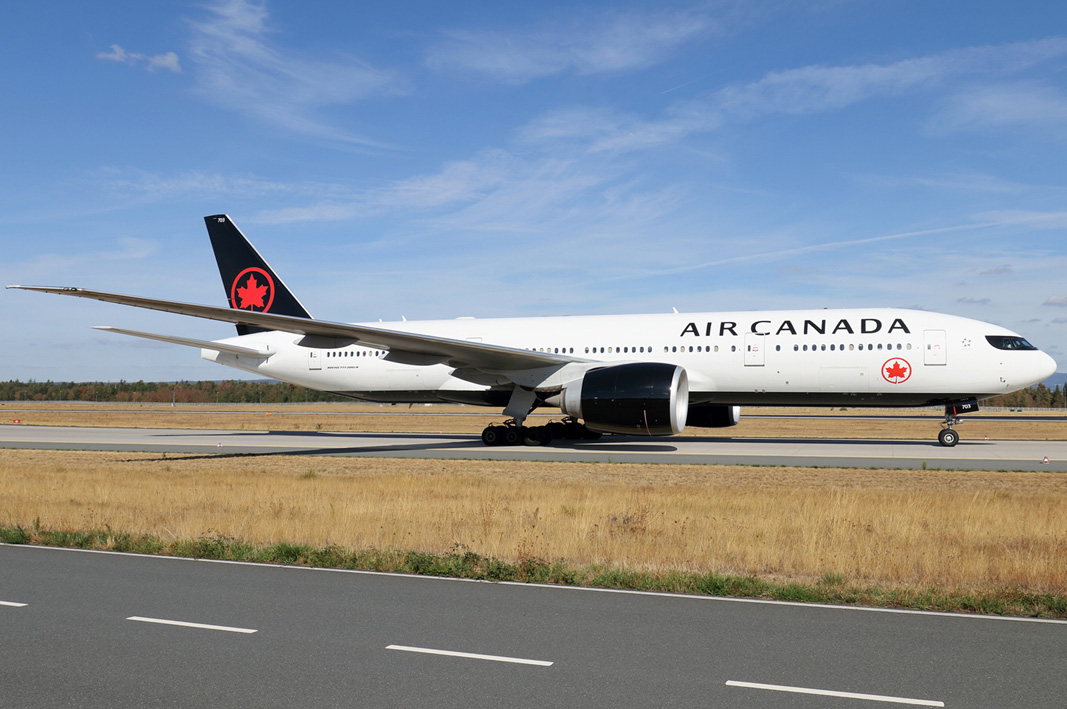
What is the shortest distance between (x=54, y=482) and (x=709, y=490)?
13.8 metres

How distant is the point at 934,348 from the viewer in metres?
23.6

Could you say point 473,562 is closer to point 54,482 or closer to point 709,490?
point 709,490

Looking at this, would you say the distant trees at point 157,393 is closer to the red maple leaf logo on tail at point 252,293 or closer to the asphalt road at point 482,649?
the red maple leaf logo on tail at point 252,293

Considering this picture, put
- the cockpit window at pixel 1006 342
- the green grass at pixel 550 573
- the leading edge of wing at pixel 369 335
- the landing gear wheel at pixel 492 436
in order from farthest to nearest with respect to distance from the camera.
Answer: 1. the landing gear wheel at pixel 492 436
2. the cockpit window at pixel 1006 342
3. the leading edge of wing at pixel 369 335
4. the green grass at pixel 550 573

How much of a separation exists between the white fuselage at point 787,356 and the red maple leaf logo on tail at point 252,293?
6.65m

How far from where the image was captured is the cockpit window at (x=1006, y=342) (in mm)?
23484

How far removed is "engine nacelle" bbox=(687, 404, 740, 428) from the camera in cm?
2831

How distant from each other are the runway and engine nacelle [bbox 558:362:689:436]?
89 centimetres

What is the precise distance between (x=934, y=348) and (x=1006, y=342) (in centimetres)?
208

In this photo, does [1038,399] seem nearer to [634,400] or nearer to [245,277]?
[634,400]

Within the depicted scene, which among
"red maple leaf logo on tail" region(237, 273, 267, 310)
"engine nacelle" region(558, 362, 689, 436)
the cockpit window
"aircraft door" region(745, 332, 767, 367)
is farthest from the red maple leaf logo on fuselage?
"red maple leaf logo on tail" region(237, 273, 267, 310)

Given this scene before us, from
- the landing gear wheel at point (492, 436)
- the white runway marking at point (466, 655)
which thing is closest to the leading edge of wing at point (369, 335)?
the landing gear wheel at point (492, 436)

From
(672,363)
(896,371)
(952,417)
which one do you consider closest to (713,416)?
(672,363)

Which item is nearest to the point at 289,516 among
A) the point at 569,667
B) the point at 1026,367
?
the point at 569,667
